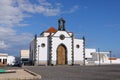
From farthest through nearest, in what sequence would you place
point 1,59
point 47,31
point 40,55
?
point 1,59 → point 47,31 → point 40,55

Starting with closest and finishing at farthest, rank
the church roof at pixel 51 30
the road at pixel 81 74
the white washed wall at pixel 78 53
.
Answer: the road at pixel 81 74 → the white washed wall at pixel 78 53 → the church roof at pixel 51 30

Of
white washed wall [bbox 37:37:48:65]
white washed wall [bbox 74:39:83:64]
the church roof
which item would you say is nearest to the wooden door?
white washed wall [bbox 74:39:83:64]

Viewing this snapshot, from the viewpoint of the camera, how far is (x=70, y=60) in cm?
6881

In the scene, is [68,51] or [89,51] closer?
[68,51]

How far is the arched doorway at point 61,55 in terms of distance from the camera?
68.2m

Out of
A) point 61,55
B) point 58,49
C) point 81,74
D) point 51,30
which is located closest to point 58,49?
point 58,49

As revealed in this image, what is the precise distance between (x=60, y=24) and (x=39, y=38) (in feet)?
23.3

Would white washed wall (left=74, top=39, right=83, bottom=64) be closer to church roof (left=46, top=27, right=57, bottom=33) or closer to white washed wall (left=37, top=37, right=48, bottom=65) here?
white washed wall (left=37, top=37, right=48, bottom=65)

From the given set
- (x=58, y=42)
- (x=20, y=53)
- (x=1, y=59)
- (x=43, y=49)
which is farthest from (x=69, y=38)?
(x=20, y=53)

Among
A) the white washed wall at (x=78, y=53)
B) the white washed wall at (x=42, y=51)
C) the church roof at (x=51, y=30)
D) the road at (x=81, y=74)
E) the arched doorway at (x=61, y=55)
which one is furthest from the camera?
the church roof at (x=51, y=30)

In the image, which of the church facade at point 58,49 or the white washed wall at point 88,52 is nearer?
the church facade at point 58,49

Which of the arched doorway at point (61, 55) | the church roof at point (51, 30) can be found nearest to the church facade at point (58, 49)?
the arched doorway at point (61, 55)

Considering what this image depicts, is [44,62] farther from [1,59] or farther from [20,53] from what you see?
[20,53]

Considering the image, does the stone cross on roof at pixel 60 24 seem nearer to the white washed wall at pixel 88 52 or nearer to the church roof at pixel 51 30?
the church roof at pixel 51 30
